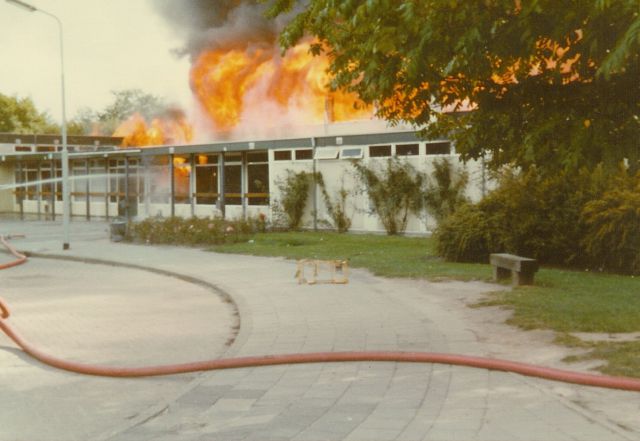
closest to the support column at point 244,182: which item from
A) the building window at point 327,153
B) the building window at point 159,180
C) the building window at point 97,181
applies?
the building window at point 327,153

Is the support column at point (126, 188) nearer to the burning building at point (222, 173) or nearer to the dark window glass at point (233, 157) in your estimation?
the burning building at point (222, 173)

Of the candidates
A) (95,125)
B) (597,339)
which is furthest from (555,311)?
(95,125)

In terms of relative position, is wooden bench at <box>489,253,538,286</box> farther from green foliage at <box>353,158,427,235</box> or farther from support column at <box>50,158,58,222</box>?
→ support column at <box>50,158,58,222</box>

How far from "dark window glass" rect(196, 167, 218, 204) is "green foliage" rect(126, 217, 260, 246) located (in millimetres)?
7487

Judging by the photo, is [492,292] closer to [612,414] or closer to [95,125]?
[612,414]

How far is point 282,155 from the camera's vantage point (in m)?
29.2

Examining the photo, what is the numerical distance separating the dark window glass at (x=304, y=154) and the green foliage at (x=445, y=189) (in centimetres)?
570

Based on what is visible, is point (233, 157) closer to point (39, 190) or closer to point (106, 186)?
point (106, 186)

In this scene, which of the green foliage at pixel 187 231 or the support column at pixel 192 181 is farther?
the support column at pixel 192 181

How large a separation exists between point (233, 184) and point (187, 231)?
27.6ft

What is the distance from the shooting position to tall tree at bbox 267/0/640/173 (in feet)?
23.6

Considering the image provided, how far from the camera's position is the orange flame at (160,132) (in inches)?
1810

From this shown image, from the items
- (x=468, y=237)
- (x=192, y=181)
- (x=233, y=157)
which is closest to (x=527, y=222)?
(x=468, y=237)

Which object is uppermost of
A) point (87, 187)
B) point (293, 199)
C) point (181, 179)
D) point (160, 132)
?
point (160, 132)
